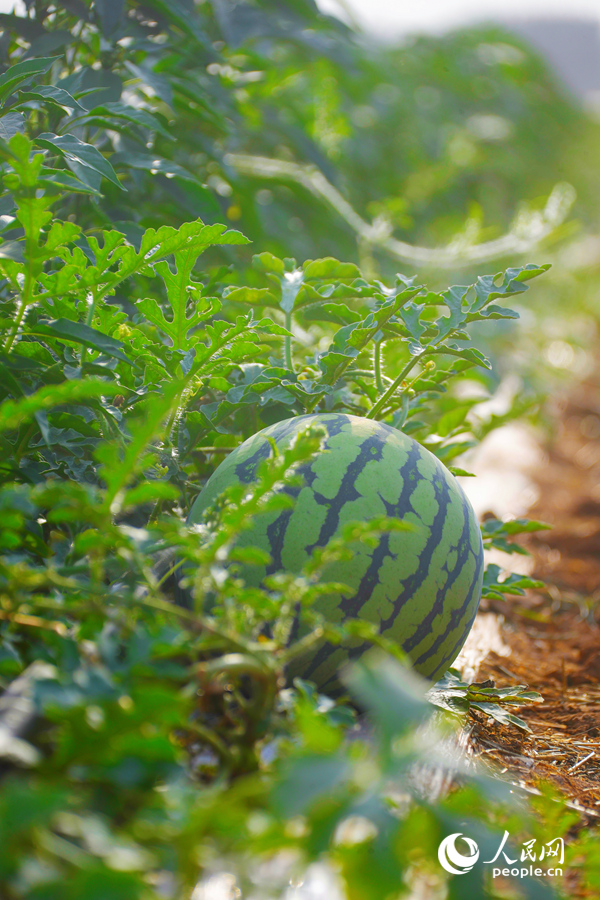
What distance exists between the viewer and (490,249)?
245 centimetres

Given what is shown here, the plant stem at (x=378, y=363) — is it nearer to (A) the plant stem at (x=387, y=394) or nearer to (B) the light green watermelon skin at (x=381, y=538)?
(A) the plant stem at (x=387, y=394)

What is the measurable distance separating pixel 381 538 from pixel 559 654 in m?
1.10

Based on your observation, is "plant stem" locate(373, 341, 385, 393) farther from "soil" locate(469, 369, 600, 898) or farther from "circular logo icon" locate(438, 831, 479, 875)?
"circular logo icon" locate(438, 831, 479, 875)

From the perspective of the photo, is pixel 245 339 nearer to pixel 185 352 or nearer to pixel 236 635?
pixel 185 352

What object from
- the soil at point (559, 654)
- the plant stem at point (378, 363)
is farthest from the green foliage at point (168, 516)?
the soil at point (559, 654)

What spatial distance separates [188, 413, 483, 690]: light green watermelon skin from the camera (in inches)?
39.7

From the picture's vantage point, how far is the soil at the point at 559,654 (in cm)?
A: 116

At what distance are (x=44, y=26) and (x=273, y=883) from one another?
1970mm

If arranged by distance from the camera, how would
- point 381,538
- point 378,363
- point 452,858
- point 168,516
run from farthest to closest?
1. point 378,363
2. point 168,516
3. point 381,538
4. point 452,858

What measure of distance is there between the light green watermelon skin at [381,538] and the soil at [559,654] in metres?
0.25

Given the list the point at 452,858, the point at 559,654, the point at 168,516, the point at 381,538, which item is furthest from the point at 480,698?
the point at 559,654

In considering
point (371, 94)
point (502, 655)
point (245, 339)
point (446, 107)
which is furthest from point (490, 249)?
point (446, 107)

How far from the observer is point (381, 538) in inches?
40.3

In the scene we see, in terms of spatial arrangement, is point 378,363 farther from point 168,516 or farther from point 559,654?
point 559,654
